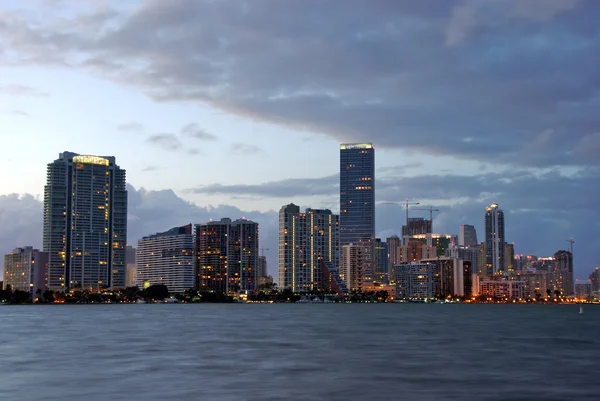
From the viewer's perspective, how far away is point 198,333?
4619 inches

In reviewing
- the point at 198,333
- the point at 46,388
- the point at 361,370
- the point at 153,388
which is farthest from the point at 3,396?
the point at 198,333

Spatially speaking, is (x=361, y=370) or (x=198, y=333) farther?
(x=198, y=333)

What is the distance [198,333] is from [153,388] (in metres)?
63.8

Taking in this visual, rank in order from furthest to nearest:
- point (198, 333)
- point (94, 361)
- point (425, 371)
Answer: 1. point (198, 333)
2. point (94, 361)
3. point (425, 371)

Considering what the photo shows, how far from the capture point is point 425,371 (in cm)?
6581

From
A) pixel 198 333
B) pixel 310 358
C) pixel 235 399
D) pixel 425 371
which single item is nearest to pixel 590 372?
pixel 425 371

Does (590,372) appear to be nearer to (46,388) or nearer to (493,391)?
(493,391)

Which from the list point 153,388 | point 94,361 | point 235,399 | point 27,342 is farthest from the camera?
point 27,342

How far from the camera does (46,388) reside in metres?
54.9

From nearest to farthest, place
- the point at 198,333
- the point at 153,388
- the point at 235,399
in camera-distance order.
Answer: the point at 235,399 < the point at 153,388 < the point at 198,333

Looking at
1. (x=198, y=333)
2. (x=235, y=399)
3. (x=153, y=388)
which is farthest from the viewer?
(x=198, y=333)

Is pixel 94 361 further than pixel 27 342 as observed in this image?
No

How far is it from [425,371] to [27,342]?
179ft

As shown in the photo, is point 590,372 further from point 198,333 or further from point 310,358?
point 198,333
